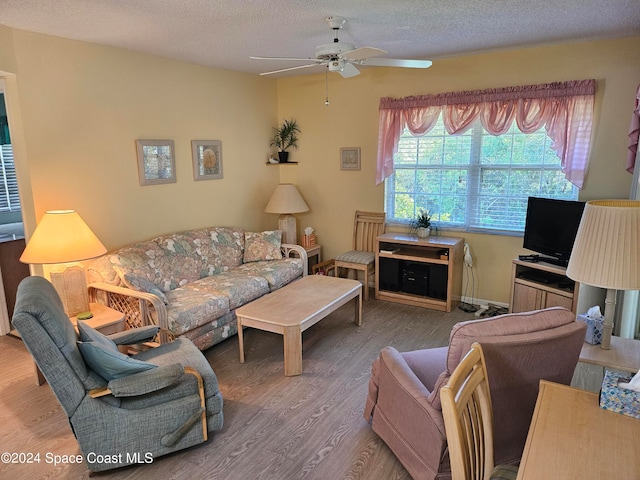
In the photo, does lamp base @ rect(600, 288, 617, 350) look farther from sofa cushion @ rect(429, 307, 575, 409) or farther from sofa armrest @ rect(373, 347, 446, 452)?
sofa armrest @ rect(373, 347, 446, 452)

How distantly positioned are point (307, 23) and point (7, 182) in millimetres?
3943

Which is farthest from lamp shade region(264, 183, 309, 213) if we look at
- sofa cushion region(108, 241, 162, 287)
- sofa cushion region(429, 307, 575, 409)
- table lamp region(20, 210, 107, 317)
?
sofa cushion region(429, 307, 575, 409)

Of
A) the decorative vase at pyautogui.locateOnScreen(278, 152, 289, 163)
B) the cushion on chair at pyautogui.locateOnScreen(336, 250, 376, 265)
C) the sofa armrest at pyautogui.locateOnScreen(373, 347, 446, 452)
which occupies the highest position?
the decorative vase at pyautogui.locateOnScreen(278, 152, 289, 163)

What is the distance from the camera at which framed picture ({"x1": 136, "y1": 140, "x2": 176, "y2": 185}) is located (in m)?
3.97

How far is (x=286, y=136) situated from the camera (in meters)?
5.51

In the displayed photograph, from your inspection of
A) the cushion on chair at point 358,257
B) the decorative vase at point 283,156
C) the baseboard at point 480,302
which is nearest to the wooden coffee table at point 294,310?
the cushion on chair at point 358,257

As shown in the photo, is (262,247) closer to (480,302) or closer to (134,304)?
(134,304)

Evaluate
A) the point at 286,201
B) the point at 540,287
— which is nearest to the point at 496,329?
the point at 540,287

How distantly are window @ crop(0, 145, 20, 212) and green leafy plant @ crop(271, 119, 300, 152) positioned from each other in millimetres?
2981

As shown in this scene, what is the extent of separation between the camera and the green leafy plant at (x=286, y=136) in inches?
216

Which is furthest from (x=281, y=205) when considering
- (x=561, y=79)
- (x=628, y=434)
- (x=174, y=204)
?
(x=628, y=434)

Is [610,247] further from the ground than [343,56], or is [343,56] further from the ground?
[343,56]

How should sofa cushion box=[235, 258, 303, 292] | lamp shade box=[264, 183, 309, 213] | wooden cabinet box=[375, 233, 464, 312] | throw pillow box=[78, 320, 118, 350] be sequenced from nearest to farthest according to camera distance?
1. throw pillow box=[78, 320, 118, 350]
2. sofa cushion box=[235, 258, 303, 292]
3. wooden cabinet box=[375, 233, 464, 312]
4. lamp shade box=[264, 183, 309, 213]

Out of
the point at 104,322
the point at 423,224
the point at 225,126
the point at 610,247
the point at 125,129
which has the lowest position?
the point at 104,322
